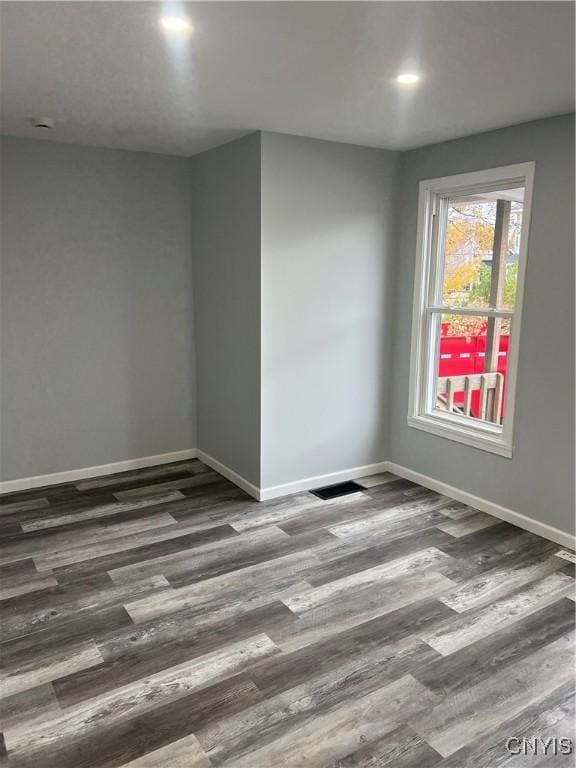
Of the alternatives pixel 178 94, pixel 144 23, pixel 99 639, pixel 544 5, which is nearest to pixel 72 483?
pixel 99 639

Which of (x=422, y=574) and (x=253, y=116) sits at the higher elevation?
(x=253, y=116)

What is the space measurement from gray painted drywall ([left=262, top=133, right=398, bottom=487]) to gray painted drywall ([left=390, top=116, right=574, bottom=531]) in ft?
2.01

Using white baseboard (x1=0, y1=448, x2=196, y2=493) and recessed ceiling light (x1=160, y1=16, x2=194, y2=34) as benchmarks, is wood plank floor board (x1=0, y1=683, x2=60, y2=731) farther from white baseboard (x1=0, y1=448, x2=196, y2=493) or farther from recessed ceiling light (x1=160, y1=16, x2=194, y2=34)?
recessed ceiling light (x1=160, y1=16, x2=194, y2=34)

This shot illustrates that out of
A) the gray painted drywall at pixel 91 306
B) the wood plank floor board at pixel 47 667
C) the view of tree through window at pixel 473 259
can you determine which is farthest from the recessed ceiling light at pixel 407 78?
the wood plank floor board at pixel 47 667

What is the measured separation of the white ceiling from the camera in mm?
1903

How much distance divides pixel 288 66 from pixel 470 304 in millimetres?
2123

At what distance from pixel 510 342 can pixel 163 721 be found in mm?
2738

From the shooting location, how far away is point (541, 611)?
107 inches

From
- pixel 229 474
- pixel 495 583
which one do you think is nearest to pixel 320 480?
pixel 229 474

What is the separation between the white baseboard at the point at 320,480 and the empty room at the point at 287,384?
0.03m

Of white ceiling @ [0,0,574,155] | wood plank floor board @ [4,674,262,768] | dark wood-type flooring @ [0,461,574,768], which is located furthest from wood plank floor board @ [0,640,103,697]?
white ceiling @ [0,0,574,155]

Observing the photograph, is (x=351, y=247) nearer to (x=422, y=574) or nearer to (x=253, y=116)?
(x=253, y=116)

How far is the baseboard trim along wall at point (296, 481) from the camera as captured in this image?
3545 millimetres

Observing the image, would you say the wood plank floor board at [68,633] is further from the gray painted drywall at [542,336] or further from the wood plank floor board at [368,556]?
the gray painted drywall at [542,336]
